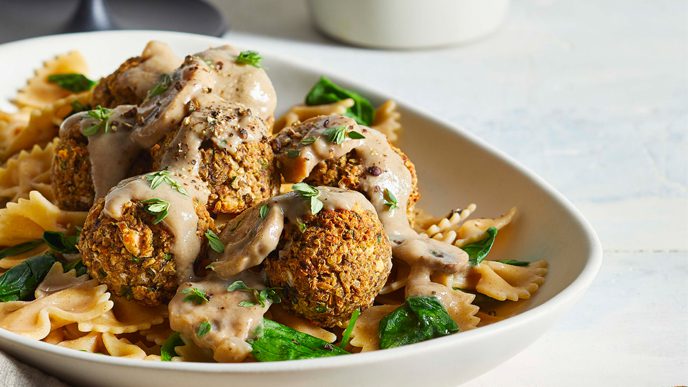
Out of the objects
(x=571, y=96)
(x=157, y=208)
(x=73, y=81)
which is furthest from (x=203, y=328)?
(x=571, y=96)

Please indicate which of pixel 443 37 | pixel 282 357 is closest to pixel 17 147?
pixel 282 357

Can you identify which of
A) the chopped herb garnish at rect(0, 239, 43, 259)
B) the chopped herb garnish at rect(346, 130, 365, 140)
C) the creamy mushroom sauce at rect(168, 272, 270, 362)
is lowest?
the chopped herb garnish at rect(0, 239, 43, 259)

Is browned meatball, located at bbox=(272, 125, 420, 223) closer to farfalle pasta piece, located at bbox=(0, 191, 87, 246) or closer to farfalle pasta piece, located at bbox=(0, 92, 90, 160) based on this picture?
farfalle pasta piece, located at bbox=(0, 191, 87, 246)

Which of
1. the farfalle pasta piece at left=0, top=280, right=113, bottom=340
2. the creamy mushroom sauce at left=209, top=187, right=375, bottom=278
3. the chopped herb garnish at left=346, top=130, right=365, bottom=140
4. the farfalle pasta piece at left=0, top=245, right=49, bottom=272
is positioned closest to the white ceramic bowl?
the farfalle pasta piece at left=0, top=280, right=113, bottom=340

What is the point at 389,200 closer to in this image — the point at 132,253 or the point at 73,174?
the point at 132,253

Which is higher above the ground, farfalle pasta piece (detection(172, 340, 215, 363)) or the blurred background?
farfalle pasta piece (detection(172, 340, 215, 363))

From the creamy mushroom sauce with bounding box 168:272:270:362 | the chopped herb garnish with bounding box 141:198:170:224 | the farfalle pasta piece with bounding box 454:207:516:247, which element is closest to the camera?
the creamy mushroom sauce with bounding box 168:272:270:362
